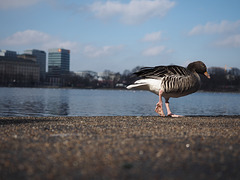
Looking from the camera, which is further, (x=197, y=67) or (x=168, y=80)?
(x=197, y=67)

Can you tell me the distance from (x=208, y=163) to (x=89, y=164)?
2.07 m

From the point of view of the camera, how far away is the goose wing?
13594mm

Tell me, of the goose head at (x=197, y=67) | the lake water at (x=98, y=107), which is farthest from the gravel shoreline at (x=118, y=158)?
the lake water at (x=98, y=107)

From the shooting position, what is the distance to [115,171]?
4.50 metres

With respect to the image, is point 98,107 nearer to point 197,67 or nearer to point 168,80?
point 197,67

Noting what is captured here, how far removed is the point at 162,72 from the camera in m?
13.6

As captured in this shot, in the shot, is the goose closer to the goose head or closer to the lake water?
the goose head

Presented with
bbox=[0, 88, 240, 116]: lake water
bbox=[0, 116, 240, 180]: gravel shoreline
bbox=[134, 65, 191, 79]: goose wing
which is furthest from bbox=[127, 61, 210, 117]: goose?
bbox=[0, 88, 240, 116]: lake water

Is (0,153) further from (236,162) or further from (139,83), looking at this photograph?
(139,83)

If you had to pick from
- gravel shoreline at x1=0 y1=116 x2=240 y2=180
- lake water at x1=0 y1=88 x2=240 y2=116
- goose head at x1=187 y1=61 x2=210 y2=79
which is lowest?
lake water at x1=0 y1=88 x2=240 y2=116

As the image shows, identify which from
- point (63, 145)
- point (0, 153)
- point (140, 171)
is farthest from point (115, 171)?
point (0, 153)

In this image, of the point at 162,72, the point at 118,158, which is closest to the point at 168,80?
the point at 162,72

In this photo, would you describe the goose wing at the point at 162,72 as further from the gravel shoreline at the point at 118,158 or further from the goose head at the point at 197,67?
the gravel shoreline at the point at 118,158

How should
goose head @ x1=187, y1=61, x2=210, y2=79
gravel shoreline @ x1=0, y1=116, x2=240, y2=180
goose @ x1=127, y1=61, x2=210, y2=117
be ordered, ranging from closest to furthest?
gravel shoreline @ x1=0, y1=116, x2=240, y2=180
goose @ x1=127, y1=61, x2=210, y2=117
goose head @ x1=187, y1=61, x2=210, y2=79
